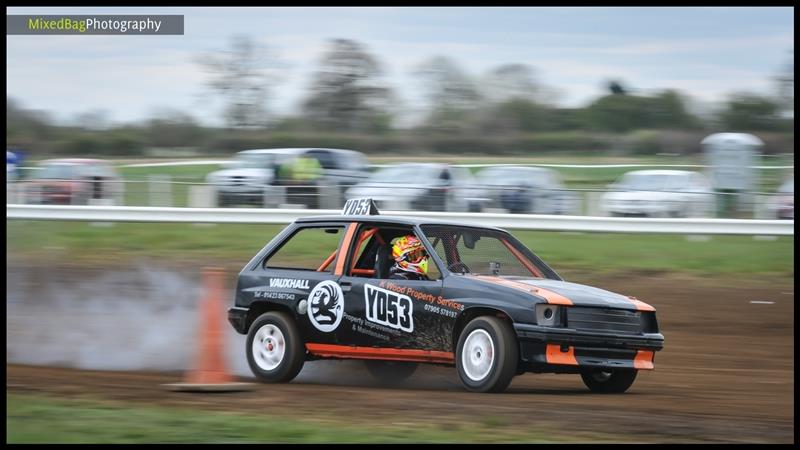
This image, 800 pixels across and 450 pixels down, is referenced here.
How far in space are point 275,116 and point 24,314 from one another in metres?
19.6

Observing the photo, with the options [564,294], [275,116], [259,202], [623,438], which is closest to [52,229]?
[259,202]

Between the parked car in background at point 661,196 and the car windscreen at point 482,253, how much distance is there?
35.5 ft

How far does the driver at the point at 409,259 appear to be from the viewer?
31.1 ft

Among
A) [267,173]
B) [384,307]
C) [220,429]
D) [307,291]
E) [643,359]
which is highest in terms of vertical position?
[267,173]

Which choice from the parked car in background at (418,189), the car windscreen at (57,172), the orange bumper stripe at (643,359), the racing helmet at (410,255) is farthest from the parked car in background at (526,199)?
the orange bumper stripe at (643,359)

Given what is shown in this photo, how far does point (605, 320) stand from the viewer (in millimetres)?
8820

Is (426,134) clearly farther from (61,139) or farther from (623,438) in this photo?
(623,438)

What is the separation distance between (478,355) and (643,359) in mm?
1379

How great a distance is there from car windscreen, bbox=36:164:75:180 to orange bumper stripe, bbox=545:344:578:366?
1673 cm

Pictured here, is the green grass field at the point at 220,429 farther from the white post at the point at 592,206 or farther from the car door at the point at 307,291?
the white post at the point at 592,206

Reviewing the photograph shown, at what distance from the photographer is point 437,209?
20.8 m

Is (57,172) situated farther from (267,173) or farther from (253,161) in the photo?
(267,173)

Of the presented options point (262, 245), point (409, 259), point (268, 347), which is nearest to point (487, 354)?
point (409, 259)

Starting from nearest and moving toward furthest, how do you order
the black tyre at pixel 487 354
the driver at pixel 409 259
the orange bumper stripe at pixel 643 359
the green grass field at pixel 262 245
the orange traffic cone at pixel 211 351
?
the black tyre at pixel 487 354, the orange traffic cone at pixel 211 351, the orange bumper stripe at pixel 643 359, the driver at pixel 409 259, the green grass field at pixel 262 245
